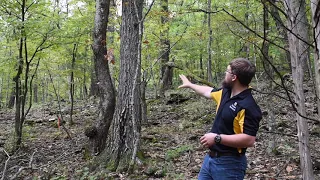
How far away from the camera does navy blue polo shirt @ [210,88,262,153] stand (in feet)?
7.97

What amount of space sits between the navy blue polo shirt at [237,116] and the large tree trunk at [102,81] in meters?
4.30

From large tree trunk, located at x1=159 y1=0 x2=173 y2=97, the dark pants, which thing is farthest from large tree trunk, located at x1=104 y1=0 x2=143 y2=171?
the dark pants

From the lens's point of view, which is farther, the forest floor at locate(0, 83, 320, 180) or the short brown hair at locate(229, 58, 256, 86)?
the forest floor at locate(0, 83, 320, 180)

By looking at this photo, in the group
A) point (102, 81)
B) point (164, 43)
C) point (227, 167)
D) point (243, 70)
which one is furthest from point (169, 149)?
point (164, 43)

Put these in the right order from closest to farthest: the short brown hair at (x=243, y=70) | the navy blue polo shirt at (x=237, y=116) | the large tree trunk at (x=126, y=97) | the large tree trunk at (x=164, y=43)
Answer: the navy blue polo shirt at (x=237, y=116), the short brown hair at (x=243, y=70), the large tree trunk at (x=126, y=97), the large tree trunk at (x=164, y=43)

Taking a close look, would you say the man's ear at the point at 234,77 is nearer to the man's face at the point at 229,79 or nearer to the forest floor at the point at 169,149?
the man's face at the point at 229,79

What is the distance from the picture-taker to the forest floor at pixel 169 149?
17.3 ft

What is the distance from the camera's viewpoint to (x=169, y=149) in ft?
22.3

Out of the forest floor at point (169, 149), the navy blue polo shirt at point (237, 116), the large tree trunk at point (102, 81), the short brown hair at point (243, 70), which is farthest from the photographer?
the large tree trunk at point (102, 81)

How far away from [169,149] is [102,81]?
84.4 inches

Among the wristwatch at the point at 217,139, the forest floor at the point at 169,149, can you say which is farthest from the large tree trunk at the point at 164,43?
the wristwatch at the point at 217,139

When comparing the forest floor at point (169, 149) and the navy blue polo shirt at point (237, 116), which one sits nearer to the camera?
the navy blue polo shirt at point (237, 116)

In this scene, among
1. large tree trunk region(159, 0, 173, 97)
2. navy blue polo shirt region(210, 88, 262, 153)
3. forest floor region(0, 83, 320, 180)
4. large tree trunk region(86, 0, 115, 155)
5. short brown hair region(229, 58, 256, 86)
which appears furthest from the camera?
large tree trunk region(159, 0, 173, 97)

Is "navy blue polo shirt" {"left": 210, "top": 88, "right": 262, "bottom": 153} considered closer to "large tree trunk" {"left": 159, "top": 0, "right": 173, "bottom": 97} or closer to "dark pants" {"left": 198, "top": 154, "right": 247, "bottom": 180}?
"dark pants" {"left": 198, "top": 154, "right": 247, "bottom": 180}
